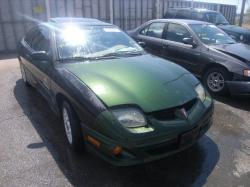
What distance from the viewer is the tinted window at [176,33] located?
595 cm

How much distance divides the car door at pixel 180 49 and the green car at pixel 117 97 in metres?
2.04

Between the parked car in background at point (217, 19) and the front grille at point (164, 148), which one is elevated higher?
the parked car in background at point (217, 19)

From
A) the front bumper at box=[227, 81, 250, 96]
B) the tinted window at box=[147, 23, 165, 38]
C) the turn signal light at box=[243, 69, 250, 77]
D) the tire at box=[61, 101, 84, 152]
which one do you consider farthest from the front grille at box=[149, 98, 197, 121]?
the tinted window at box=[147, 23, 165, 38]

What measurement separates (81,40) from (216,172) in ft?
8.12

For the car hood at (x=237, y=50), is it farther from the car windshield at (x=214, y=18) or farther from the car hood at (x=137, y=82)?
the car windshield at (x=214, y=18)

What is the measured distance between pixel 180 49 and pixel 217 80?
3.77 ft

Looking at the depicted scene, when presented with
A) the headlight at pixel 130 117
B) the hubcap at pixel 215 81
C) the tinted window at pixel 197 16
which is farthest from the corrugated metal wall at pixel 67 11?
the headlight at pixel 130 117

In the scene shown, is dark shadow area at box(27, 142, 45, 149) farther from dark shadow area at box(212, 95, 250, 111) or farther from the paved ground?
dark shadow area at box(212, 95, 250, 111)

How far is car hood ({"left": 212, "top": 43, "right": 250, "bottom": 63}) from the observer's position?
5003 mm

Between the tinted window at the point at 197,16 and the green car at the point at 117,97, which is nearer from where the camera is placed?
the green car at the point at 117,97

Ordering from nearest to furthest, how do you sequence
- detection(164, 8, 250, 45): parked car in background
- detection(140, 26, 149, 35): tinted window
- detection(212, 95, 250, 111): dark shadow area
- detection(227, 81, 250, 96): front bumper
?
detection(227, 81, 250, 96): front bumper, detection(212, 95, 250, 111): dark shadow area, detection(140, 26, 149, 35): tinted window, detection(164, 8, 250, 45): parked car in background

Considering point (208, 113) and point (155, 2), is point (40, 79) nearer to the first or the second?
point (208, 113)

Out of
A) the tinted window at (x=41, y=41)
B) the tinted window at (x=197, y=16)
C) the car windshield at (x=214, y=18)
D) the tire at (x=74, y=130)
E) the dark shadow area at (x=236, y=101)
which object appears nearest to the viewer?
the tire at (x=74, y=130)

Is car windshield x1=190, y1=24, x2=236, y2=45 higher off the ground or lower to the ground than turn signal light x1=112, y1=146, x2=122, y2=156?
higher
